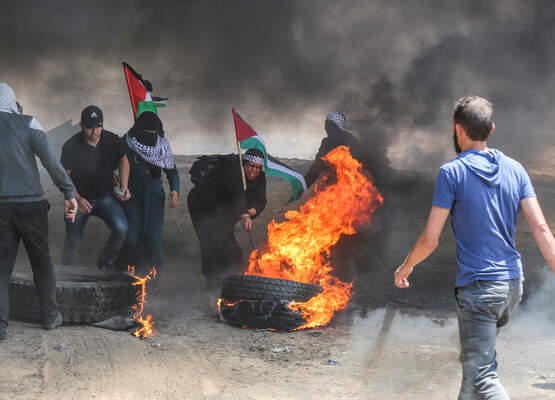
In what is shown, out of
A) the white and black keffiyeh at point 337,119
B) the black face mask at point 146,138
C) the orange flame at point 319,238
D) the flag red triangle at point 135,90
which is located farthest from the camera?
the white and black keffiyeh at point 337,119

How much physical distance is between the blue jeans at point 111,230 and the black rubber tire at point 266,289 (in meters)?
1.43

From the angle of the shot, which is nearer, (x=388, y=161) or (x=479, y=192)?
(x=479, y=192)

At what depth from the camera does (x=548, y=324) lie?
586 cm

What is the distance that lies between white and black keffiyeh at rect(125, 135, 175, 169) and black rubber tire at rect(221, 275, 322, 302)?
1928 millimetres

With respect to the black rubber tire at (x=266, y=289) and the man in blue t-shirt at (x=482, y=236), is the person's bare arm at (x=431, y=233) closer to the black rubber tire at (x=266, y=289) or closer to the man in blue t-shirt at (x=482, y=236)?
the man in blue t-shirt at (x=482, y=236)

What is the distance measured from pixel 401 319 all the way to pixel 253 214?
2.17 metres

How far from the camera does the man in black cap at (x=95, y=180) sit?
6.10 metres

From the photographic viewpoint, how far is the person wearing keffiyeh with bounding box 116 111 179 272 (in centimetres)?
668

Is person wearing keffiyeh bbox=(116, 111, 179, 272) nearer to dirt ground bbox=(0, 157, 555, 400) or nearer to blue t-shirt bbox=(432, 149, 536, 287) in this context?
dirt ground bbox=(0, 157, 555, 400)

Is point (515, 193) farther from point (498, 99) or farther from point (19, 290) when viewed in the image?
Answer: point (498, 99)

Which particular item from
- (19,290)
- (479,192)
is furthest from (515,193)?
(19,290)

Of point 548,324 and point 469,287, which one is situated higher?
point 469,287

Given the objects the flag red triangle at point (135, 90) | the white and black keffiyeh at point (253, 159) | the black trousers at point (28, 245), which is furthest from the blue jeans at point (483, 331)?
the flag red triangle at point (135, 90)

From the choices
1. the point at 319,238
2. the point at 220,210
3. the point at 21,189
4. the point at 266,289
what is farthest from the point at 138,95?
the point at 266,289
